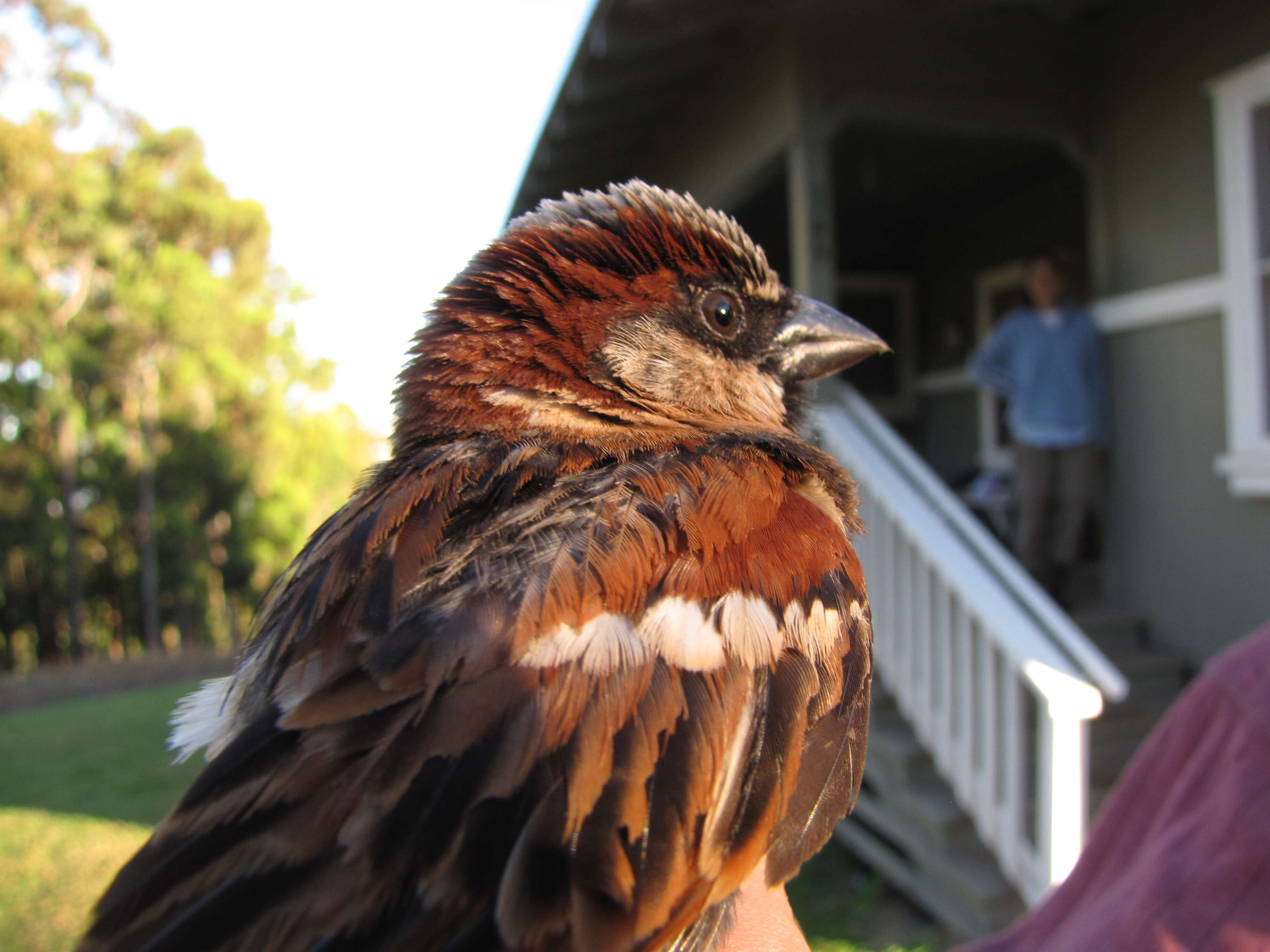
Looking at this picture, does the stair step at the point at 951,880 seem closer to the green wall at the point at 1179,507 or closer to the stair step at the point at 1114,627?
the stair step at the point at 1114,627

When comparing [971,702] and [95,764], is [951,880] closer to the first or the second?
[971,702]

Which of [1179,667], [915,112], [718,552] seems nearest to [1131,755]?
[1179,667]

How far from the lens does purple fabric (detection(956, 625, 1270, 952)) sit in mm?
1521

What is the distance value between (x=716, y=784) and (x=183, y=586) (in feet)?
88.6

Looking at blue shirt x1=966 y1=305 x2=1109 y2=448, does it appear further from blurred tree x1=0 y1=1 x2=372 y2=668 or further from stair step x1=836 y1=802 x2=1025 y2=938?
blurred tree x1=0 y1=1 x2=372 y2=668

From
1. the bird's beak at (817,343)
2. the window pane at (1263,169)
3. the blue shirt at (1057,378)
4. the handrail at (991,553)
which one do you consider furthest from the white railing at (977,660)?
the window pane at (1263,169)

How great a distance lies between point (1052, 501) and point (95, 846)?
7.41 metres

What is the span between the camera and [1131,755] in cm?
488

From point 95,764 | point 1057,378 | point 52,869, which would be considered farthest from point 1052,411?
point 95,764

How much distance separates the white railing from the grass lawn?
93 centimetres

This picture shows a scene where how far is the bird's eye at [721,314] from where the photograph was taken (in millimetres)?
1921

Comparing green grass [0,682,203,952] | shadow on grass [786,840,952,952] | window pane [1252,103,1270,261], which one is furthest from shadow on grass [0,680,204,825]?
window pane [1252,103,1270,261]

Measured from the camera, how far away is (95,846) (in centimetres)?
621

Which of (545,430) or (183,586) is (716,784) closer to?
(545,430)
